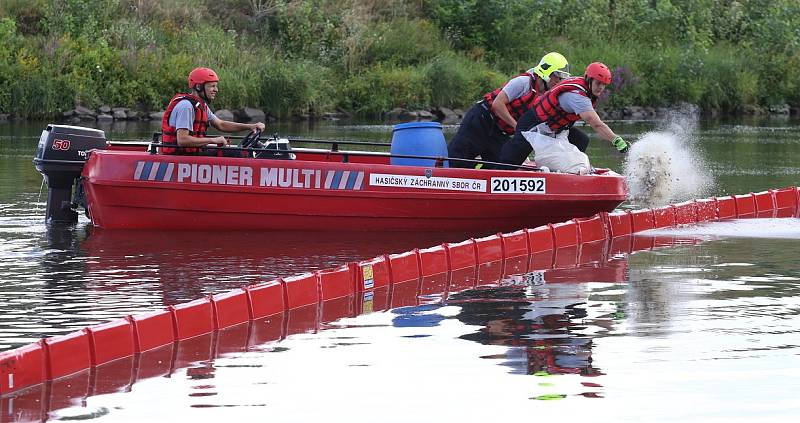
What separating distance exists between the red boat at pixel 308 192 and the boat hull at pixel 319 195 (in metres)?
0.01

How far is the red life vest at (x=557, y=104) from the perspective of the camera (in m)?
15.4

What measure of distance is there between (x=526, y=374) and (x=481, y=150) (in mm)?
7419

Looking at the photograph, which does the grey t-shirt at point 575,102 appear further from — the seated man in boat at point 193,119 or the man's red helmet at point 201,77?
the man's red helmet at point 201,77

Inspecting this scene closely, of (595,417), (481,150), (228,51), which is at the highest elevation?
(228,51)

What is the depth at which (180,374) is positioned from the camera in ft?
29.9

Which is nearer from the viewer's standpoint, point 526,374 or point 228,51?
point 526,374

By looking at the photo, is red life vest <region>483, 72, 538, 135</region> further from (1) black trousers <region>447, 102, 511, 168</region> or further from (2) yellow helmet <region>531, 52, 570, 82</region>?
(2) yellow helmet <region>531, 52, 570, 82</region>

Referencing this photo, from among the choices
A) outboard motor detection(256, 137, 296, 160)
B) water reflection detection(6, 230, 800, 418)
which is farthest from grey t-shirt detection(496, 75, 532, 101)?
water reflection detection(6, 230, 800, 418)

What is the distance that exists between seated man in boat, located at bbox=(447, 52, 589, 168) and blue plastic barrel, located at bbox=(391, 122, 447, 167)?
12.7 inches

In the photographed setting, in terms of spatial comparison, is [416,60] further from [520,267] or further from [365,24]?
[520,267]

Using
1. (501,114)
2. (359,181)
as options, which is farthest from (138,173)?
(501,114)

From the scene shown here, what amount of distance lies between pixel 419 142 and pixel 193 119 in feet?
7.79

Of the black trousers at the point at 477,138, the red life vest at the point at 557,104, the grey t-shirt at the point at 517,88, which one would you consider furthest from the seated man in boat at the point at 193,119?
the red life vest at the point at 557,104

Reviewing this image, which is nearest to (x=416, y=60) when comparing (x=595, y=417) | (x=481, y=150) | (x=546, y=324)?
(x=481, y=150)
